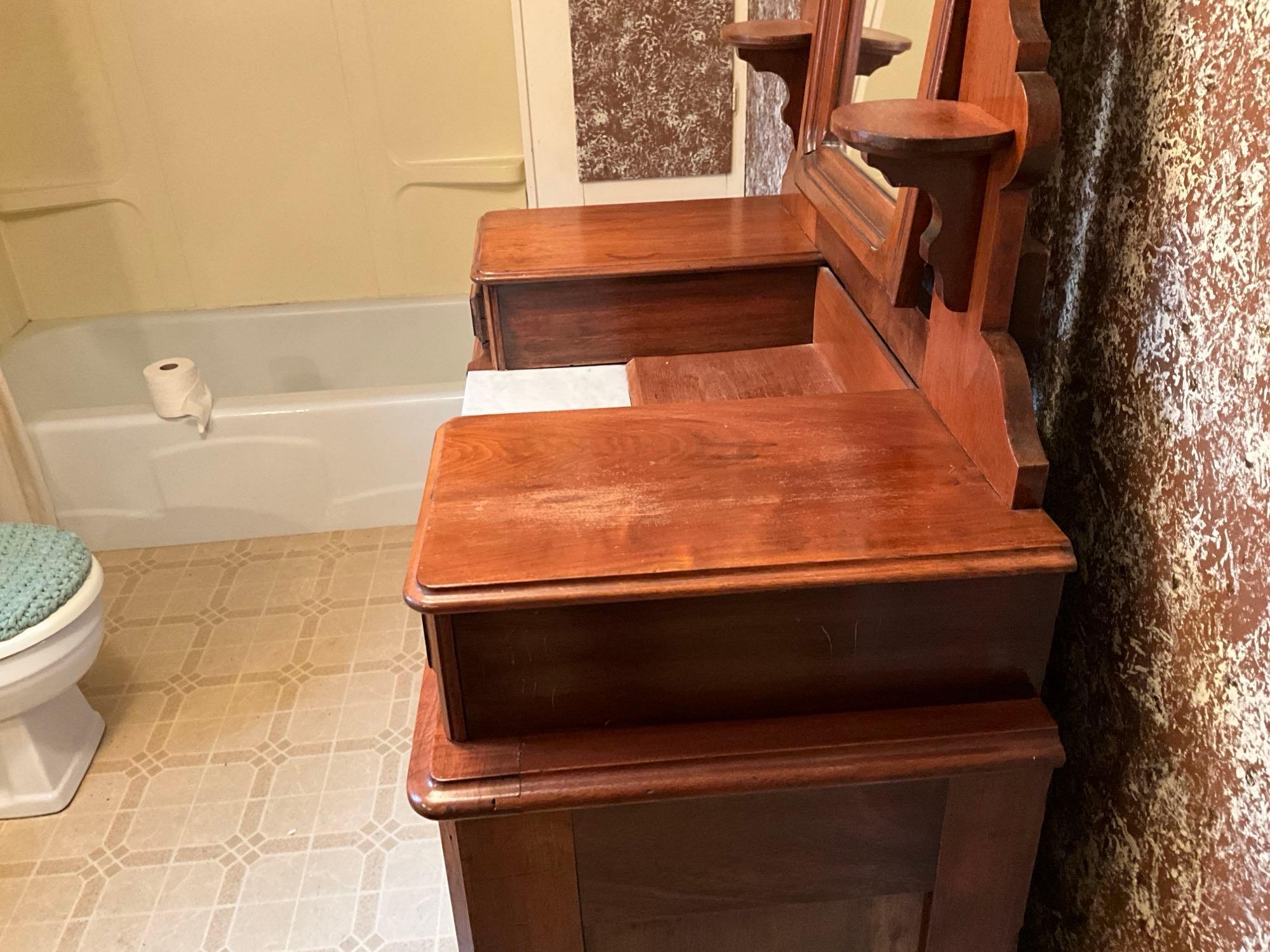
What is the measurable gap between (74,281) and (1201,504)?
290 centimetres

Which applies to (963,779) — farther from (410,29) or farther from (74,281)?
(74,281)

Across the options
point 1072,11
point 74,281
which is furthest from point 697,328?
point 74,281

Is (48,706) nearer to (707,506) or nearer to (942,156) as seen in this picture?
(707,506)

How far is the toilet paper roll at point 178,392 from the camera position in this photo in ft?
7.18

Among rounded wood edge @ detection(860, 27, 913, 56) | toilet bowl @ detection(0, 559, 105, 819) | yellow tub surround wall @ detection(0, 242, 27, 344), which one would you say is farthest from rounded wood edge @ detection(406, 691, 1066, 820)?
yellow tub surround wall @ detection(0, 242, 27, 344)

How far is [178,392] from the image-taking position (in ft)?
7.20

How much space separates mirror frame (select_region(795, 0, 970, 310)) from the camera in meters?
0.79

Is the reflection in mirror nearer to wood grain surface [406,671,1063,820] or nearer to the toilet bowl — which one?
wood grain surface [406,671,1063,820]

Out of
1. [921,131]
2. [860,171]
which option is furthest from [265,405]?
[921,131]

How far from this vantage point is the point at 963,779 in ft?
2.59

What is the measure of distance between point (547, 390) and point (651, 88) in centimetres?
111

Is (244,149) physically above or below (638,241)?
below

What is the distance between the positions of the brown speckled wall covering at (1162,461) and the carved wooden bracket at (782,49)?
53cm

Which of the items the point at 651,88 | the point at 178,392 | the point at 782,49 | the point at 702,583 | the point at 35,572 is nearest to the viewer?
the point at 702,583
